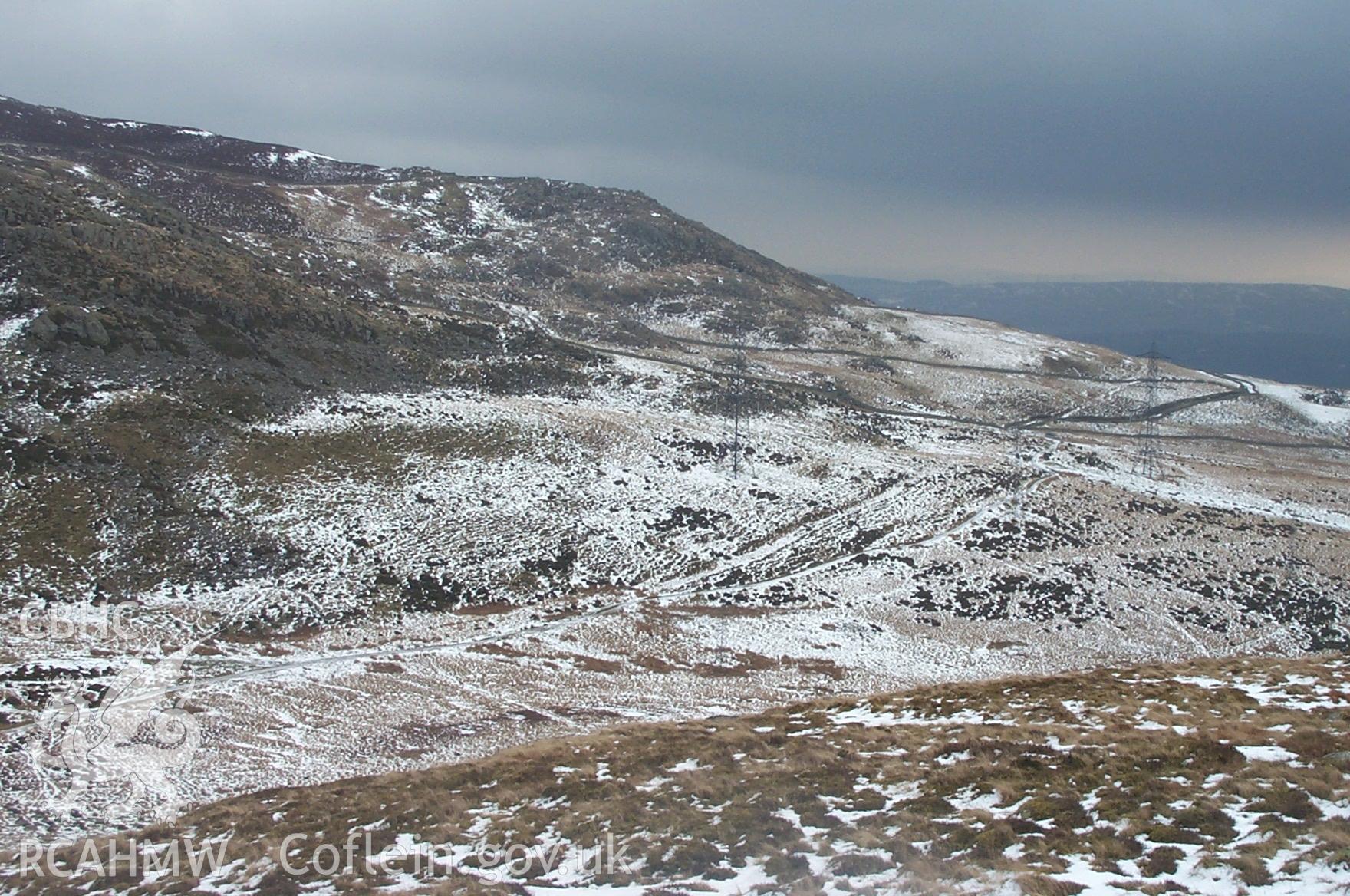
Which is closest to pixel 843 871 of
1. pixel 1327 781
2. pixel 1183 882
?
pixel 1183 882

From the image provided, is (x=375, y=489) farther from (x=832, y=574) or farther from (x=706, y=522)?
(x=832, y=574)

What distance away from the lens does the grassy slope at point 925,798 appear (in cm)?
1112

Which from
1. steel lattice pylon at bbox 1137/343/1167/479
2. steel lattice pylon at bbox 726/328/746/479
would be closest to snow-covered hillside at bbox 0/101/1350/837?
steel lattice pylon at bbox 726/328/746/479

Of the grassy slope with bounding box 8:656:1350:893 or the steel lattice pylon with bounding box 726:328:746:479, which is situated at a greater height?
the steel lattice pylon with bounding box 726:328:746:479

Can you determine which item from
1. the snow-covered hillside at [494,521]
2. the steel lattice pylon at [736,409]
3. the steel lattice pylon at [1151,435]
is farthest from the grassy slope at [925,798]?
the steel lattice pylon at [1151,435]

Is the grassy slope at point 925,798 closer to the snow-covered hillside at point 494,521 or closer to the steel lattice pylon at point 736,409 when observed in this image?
the snow-covered hillside at point 494,521

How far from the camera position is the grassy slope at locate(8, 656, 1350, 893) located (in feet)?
36.5

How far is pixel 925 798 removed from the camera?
1427 cm

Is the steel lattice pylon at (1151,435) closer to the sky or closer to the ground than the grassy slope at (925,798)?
closer to the sky

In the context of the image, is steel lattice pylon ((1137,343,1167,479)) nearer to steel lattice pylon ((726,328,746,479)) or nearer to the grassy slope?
steel lattice pylon ((726,328,746,479))

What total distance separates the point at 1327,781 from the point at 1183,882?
4.74 meters

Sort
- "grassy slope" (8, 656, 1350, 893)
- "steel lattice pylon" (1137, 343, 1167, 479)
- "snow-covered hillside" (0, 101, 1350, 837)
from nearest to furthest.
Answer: "grassy slope" (8, 656, 1350, 893) < "snow-covered hillside" (0, 101, 1350, 837) < "steel lattice pylon" (1137, 343, 1167, 479)

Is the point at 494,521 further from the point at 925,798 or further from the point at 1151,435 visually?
the point at 1151,435

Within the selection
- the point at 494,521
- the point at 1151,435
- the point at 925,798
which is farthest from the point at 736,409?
the point at 925,798
